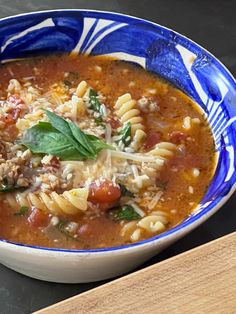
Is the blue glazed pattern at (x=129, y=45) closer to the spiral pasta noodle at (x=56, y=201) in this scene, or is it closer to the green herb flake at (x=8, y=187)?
the spiral pasta noodle at (x=56, y=201)

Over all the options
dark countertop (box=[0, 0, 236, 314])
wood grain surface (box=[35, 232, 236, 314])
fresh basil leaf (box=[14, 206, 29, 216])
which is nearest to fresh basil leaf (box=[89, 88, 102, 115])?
fresh basil leaf (box=[14, 206, 29, 216])

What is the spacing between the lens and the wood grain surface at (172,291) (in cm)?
173

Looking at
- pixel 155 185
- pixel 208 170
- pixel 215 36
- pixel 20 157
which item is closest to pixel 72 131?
pixel 20 157

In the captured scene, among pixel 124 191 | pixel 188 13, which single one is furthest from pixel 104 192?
pixel 188 13

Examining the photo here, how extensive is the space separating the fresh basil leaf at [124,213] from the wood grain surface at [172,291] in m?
0.47

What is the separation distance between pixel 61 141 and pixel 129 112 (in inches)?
14.5

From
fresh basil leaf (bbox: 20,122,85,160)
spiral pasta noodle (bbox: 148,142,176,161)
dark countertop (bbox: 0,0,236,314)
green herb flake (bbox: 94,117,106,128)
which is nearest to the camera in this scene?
fresh basil leaf (bbox: 20,122,85,160)

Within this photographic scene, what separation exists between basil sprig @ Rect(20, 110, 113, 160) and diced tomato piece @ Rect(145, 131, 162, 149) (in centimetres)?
20

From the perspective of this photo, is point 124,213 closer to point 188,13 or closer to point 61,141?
point 61,141

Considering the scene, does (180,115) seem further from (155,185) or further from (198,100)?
(155,185)

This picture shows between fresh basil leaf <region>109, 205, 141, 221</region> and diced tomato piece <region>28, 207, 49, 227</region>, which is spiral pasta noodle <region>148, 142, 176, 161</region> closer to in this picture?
fresh basil leaf <region>109, 205, 141, 221</region>

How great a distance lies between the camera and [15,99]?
273 cm

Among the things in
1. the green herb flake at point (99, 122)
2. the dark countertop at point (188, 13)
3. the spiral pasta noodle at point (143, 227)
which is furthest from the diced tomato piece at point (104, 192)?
the dark countertop at point (188, 13)

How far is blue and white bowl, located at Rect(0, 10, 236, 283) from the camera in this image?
2.12m
